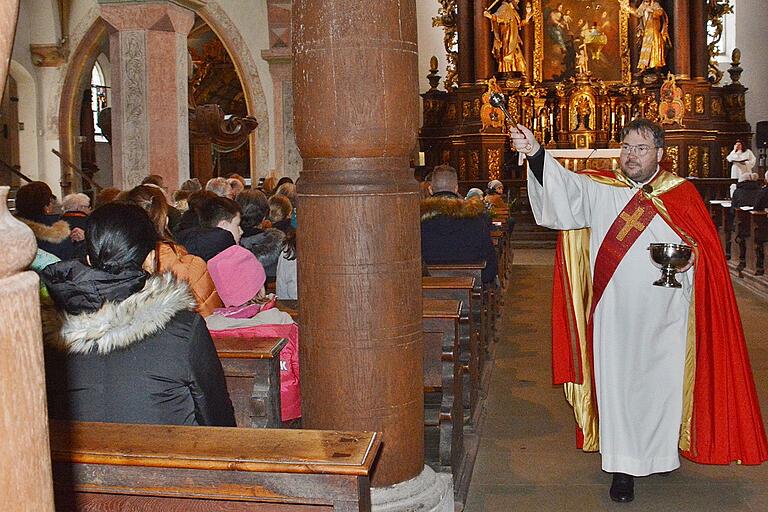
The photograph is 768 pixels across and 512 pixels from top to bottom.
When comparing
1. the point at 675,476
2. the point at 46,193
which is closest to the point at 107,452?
the point at 675,476

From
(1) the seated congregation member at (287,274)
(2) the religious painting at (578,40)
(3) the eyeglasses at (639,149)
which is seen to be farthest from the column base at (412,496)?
(2) the religious painting at (578,40)

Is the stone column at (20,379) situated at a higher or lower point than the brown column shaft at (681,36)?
lower

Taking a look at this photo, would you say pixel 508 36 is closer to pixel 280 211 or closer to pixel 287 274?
pixel 280 211

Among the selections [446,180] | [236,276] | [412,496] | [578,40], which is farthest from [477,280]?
[578,40]

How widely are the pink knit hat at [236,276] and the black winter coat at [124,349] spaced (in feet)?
5.18

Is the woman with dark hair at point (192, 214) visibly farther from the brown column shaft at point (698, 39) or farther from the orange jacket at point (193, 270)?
the brown column shaft at point (698, 39)

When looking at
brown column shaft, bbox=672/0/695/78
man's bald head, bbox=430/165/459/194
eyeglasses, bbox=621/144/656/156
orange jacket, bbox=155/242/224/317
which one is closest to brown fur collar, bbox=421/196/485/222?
man's bald head, bbox=430/165/459/194

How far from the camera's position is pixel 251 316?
425 centimetres

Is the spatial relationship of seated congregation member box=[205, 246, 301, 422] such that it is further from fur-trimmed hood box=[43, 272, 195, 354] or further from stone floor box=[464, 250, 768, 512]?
fur-trimmed hood box=[43, 272, 195, 354]

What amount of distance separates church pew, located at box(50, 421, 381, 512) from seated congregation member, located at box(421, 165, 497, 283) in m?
4.92

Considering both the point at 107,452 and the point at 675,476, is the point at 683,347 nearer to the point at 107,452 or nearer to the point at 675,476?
the point at 675,476

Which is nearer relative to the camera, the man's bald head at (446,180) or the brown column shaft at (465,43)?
the man's bald head at (446,180)

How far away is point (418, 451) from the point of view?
11.6 ft

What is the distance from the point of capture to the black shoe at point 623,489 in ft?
14.6
